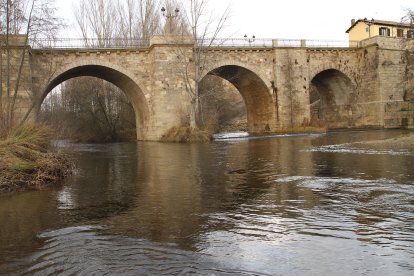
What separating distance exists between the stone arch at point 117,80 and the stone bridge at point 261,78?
0.23ft

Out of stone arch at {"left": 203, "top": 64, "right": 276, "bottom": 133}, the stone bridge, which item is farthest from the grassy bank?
stone arch at {"left": 203, "top": 64, "right": 276, "bottom": 133}

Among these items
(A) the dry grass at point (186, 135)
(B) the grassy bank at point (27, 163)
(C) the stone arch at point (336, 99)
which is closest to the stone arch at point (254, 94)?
(C) the stone arch at point (336, 99)

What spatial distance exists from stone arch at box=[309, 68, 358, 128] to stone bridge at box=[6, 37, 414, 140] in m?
0.09

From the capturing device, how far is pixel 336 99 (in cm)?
4050

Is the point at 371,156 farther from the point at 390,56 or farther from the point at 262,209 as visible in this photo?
the point at 390,56

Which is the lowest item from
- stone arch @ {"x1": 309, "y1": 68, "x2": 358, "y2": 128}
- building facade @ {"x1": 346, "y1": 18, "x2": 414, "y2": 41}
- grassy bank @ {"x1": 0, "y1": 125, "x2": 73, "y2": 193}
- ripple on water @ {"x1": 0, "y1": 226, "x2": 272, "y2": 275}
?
ripple on water @ {"x1": 0, "y1": 226, "x2": 272, "y2": 275}

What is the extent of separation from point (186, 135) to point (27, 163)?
18.5 meters

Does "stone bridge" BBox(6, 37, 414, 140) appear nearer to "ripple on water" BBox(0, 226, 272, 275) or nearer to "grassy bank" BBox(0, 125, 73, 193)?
"grassy bank" BBox(0, 125, 73, 193)

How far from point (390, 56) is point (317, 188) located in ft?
109

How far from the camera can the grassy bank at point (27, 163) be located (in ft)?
29.9

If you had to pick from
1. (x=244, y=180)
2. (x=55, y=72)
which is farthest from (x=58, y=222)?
(x=55, y=72)

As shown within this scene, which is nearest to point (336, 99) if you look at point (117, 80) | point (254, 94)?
point (254, 94)

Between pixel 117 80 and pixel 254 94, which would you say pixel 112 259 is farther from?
pixel 254 94

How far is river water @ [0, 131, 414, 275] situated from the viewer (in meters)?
4.04
